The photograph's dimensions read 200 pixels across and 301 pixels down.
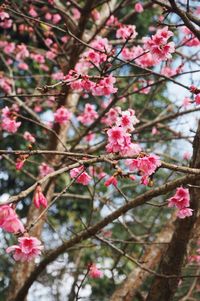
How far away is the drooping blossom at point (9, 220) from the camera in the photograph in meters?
1.51

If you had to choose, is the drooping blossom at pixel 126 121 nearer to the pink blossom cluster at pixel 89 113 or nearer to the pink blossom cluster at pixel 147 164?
the pink blossom cluster at pixel 147 164

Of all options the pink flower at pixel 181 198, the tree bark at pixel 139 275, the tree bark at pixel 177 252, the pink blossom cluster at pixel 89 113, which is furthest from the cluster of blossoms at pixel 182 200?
the pink blossom cluster at pixel 89 113

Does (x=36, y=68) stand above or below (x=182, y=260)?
above

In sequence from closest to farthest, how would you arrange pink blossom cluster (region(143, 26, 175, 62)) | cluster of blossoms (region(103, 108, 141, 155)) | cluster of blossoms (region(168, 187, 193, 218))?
cluster of blossoms (region(103, 108, 141, 155)), cluster of blossoms (region(168, 187, 193, 218)), pink blossom cluster (region(143, 26, 175, 62))

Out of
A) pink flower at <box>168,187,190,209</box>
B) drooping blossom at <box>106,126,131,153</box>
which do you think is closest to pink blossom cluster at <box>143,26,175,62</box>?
drooping blossom at <box>106,126,131,153</box>

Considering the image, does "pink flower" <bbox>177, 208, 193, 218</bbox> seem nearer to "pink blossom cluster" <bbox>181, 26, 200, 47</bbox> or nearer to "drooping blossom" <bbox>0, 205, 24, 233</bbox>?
"drooping blossom" <bbox>0, 205, 24, 233</bbox>

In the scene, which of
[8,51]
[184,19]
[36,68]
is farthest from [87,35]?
[184,19]

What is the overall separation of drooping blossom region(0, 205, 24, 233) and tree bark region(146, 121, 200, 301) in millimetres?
1190

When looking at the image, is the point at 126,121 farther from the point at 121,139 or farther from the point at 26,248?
the point at 26,248

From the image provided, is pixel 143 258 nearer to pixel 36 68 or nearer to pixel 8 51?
pixel 8 51

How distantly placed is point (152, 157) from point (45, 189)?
223 cm

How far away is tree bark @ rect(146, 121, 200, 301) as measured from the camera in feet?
8.08

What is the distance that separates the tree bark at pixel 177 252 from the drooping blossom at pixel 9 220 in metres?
1.19

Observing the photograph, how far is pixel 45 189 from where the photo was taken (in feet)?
13.1
